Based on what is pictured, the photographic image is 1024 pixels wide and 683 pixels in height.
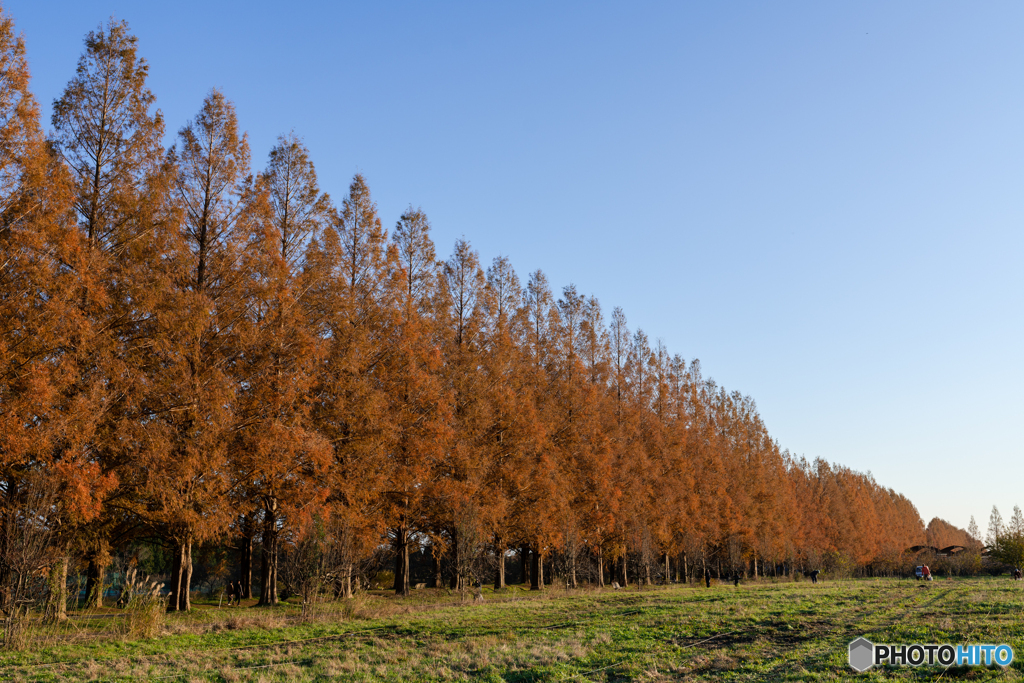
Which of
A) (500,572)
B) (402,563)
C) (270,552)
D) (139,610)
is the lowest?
(500,572)

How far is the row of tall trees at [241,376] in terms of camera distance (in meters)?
14.7

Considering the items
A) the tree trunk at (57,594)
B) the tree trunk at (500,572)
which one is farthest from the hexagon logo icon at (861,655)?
the tree trunk at (500,572)

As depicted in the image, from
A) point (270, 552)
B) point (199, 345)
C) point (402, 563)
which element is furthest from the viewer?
point (402, 563)

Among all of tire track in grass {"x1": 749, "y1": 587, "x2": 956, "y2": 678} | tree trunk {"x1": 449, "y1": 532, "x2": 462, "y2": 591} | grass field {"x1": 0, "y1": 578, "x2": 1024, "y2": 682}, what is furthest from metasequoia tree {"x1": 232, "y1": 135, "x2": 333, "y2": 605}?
tire track in grass {"x1": 749, "y1": 587, "x2": 956, "y2": 678}

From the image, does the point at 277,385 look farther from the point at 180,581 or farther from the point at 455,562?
the point at 455,562

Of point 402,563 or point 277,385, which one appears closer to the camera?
point 277,385

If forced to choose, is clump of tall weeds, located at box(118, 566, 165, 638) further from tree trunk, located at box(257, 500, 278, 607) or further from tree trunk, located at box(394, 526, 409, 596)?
tree trunk, located at box(394, 526, 409, 596)

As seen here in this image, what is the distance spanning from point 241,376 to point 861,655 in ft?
53.8

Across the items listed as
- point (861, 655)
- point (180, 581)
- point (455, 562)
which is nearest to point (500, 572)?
point (455, 562)

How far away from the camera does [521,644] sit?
12.8 m

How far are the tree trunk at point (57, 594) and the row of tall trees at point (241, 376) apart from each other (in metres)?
0.12

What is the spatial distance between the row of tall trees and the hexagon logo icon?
1279 centimetres

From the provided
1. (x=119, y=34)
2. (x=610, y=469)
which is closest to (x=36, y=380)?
(x=119, y=34)

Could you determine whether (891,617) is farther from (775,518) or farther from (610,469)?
(775,518)
